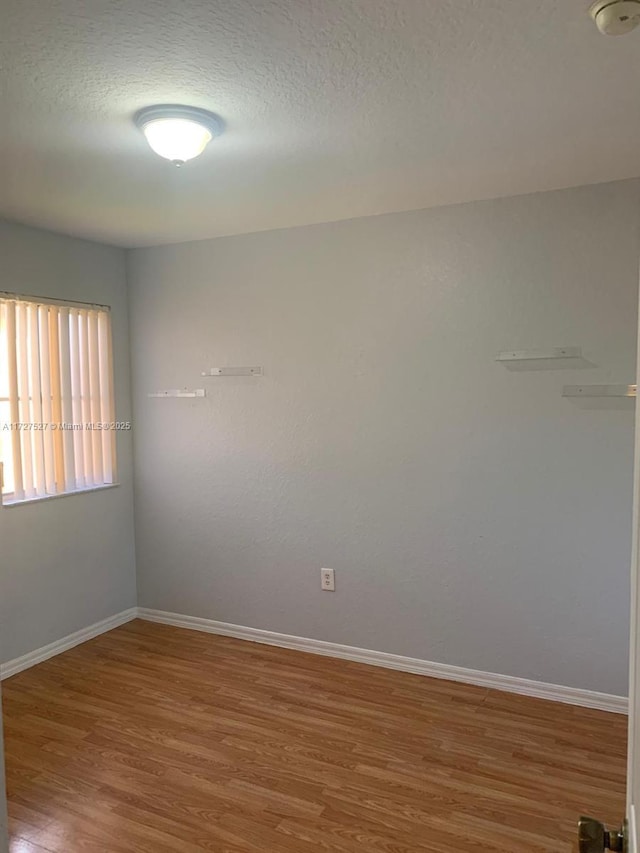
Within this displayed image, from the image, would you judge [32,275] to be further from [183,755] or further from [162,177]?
[183,755]

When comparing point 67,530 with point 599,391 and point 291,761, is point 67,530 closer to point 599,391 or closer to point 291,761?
point 291,761

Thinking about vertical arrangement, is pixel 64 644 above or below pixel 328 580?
below

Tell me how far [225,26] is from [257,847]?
95.2 inches

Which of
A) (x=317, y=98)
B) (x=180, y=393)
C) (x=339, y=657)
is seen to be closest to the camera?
(x=317, y=98)

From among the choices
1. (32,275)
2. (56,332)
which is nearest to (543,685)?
(56,332)

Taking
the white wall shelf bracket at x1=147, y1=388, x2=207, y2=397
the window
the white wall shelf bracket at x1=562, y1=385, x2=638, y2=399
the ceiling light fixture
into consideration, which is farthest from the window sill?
the white wall shelf bracket at x1=562, y1=385, x2=638, y2=399

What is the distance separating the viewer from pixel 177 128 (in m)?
1.95

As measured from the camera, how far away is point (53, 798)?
91.0 inches

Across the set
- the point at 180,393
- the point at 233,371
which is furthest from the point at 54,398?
the point at 233,371

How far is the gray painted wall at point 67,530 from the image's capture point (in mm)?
3297

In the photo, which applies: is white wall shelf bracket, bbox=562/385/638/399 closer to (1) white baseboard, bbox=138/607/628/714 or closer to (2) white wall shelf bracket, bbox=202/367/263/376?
(1) white baseboard, bbox=138/607/628/714

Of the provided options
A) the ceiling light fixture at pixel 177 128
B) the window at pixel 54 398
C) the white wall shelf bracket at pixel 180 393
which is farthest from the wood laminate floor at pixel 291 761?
the ceiling light fixture at pixel 177 128

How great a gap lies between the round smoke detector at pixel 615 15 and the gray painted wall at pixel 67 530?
9.52 ft

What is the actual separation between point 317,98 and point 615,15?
0.82 meters
